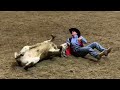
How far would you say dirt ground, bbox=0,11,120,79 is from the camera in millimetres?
9915

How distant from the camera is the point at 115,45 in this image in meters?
12.3

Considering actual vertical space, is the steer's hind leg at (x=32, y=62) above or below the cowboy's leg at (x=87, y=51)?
below

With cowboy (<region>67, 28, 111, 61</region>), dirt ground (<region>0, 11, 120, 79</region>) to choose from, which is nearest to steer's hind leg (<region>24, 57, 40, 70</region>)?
dirt ground (<region>0, 11, 120, 79</region>)

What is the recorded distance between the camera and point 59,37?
13039mm

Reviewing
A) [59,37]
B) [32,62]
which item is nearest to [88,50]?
[32,62]

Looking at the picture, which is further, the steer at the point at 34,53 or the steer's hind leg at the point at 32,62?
the steer at the point at 34,53

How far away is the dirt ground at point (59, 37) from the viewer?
32.5 ft

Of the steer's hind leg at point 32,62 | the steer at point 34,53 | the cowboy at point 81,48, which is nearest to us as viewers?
the steer's hind leg at point 32,62

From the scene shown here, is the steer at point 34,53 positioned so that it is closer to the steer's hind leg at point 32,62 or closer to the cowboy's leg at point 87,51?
the steer's hind leg at point 32,62

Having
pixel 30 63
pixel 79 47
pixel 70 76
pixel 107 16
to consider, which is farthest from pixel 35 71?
pixel 107 16

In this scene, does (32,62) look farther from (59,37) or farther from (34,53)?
(59,37)

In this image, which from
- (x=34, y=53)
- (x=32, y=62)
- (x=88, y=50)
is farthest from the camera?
(x=88, y=50)

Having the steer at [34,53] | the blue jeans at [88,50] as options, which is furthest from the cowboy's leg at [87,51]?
the steer at [34,53]

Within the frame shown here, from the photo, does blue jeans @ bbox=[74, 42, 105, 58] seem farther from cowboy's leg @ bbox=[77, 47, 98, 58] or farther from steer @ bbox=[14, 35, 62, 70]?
steer @ bbox=[14, 35, 62, 70]
